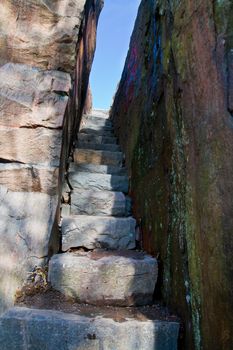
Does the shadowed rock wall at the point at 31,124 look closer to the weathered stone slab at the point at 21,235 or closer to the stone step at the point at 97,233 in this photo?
the weathered stone slab at the point at 21,235

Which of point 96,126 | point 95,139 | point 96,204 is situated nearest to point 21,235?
point 96,204

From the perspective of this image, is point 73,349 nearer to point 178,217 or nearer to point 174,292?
point 174,292

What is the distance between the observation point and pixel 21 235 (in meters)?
1.61

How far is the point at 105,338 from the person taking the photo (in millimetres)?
1219

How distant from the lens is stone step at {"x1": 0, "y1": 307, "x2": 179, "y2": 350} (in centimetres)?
121

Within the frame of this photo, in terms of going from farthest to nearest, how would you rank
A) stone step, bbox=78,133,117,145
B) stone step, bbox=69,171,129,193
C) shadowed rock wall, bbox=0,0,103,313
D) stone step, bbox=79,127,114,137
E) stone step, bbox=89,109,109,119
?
stone step, bbox=89,109,109,119 < stone step, bbox=79,127,114,137 < stone step, bbox=78,133,117,145 < stone step, bbox=69,171,129,193 < shadowed rock wall, bbox=0,0,103,313

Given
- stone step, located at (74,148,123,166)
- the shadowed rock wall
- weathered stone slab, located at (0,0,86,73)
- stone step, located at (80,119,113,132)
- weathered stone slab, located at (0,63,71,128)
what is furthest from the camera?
stone step, located at (80,119,113,132)

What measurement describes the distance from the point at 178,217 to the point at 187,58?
0.79 m

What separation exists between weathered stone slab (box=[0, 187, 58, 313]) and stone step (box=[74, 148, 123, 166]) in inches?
58.1

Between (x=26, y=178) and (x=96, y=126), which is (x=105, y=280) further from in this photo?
(x=96, y=126)

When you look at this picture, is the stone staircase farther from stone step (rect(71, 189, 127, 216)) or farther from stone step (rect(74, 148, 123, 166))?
stone step (rect(74, 148, 123, 166))

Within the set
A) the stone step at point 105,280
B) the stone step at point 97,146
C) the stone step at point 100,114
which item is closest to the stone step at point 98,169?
the stone step at point 97,146

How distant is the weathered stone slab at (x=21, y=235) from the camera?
1.49 m

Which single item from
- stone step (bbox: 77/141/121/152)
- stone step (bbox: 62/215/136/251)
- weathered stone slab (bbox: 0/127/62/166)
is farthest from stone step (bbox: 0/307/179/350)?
stone step (bbox: 77/141/121/152)
